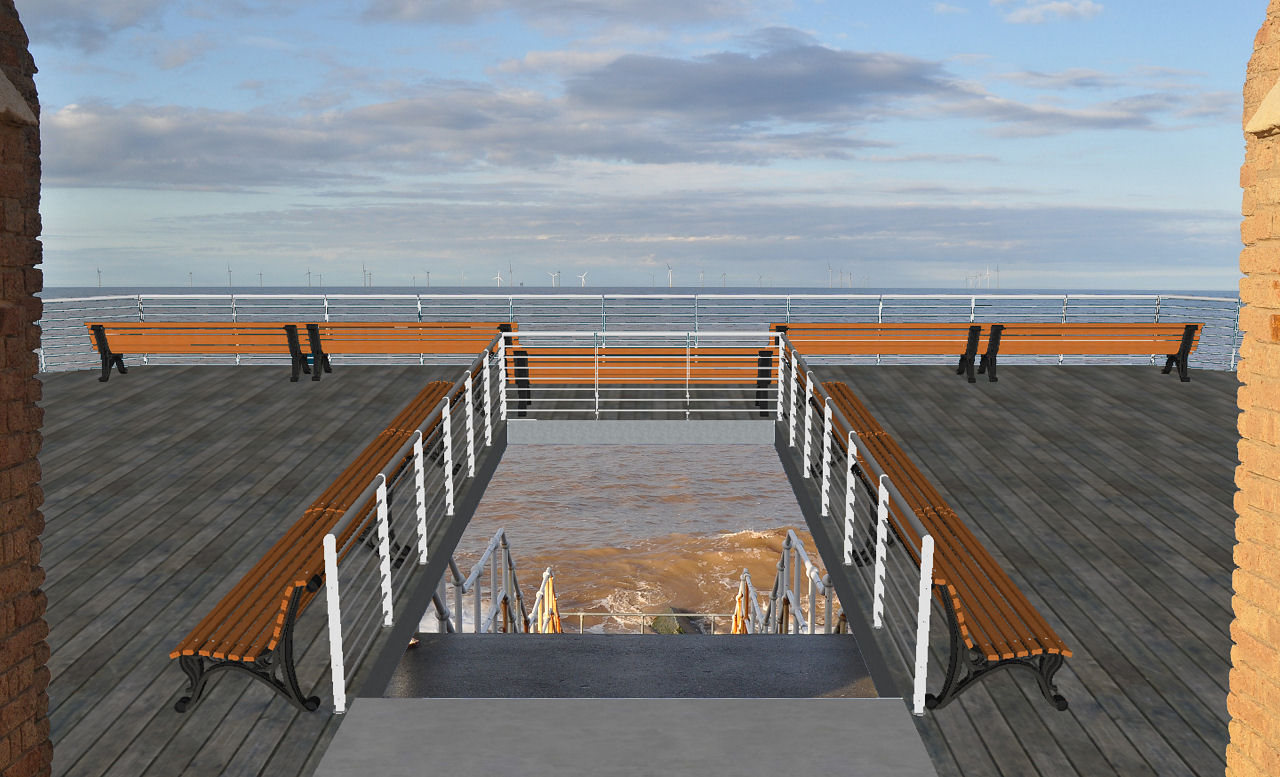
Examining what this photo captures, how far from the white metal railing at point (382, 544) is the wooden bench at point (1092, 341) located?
8.64 m

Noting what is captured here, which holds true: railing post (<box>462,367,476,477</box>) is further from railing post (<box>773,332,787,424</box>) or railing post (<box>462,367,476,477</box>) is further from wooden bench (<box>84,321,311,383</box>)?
wooden bench (<box>84,321,311,383</box>)

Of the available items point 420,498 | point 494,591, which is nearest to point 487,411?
point 494,591

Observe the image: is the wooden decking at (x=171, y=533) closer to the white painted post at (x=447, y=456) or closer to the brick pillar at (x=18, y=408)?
the white painted post at (x=447, y=456)

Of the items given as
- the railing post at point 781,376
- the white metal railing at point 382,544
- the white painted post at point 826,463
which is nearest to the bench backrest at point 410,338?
the white metal railing at point 382,544

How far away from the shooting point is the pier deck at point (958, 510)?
14.5 ft

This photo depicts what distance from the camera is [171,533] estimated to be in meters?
7.16

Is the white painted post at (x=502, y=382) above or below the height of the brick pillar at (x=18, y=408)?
below

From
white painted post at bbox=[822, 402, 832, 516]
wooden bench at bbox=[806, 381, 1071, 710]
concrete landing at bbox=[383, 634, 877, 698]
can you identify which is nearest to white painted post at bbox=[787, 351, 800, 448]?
white painted post at bbox=[822, 402, 832, 516]

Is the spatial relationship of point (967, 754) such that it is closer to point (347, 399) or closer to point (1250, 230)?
point (1250, 230)

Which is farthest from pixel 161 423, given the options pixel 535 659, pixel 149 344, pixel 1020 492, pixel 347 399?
pixel 1020 492

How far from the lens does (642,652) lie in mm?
6324

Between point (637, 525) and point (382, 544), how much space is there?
37441 millimetres

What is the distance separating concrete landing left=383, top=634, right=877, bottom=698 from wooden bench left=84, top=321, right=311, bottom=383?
860 cm

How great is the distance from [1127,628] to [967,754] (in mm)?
2046
